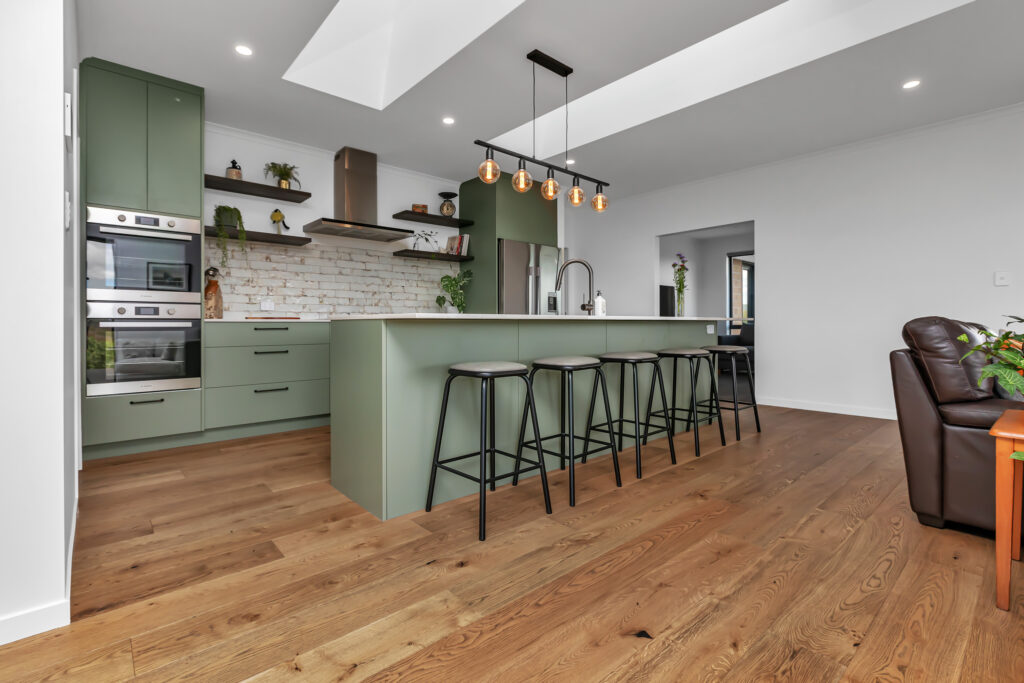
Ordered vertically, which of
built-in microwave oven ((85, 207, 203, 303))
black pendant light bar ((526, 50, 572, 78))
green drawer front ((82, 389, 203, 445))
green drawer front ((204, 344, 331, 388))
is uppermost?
black pendant light bar ((526, 50, 572, 78))

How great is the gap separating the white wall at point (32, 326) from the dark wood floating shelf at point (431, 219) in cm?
389

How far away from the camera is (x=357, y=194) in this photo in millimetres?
4840

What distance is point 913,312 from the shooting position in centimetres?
435

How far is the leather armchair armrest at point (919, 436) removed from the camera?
2.08m

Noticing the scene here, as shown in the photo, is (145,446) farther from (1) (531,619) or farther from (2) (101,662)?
(1) (531,619)

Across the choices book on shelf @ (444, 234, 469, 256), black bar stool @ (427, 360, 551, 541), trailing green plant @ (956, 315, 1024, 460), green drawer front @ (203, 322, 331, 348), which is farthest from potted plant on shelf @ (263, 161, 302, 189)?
trailing green plant @ (956, 315, 1024, 460)

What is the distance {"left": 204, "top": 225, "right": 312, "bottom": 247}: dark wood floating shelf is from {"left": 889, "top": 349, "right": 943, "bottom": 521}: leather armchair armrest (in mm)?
4323

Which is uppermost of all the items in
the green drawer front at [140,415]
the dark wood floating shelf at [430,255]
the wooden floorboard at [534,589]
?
the dark wood floating shelf at [430,255]

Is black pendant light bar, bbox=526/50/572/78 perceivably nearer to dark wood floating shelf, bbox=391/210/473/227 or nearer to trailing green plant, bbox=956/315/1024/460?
dark wood floating shelf, bbox=391/210/473/227

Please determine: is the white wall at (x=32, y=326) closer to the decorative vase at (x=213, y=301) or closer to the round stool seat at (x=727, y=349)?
the decorative vase at (x=213, y=301)

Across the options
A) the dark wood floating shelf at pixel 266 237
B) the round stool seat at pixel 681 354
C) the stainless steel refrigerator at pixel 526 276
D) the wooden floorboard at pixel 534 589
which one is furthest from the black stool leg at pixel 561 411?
the dark wood floating shelf at pixel 266 237

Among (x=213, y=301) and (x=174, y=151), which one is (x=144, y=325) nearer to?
(x=213, y=301)

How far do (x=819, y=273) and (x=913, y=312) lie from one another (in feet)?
2.79

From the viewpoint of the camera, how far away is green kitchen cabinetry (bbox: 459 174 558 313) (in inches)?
219
